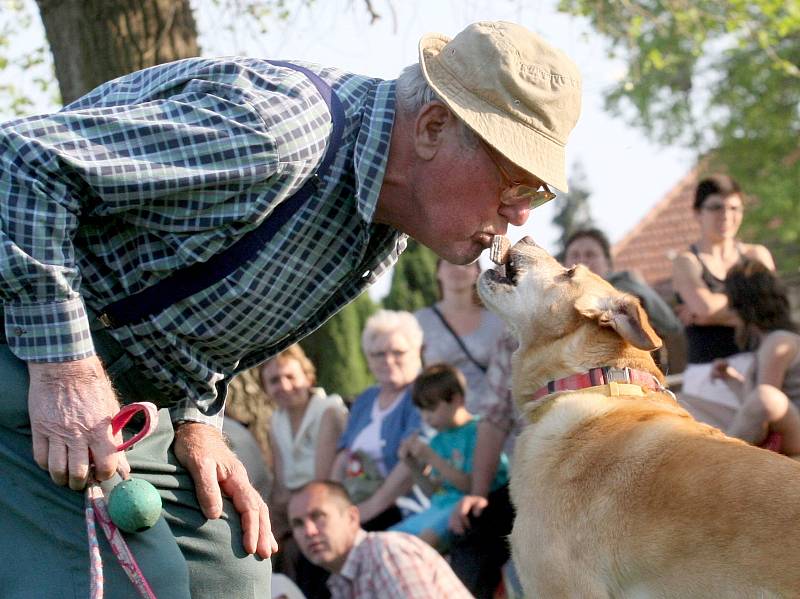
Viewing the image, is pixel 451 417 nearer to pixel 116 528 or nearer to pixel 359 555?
pixel 359 555

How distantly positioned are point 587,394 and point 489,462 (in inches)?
77.8

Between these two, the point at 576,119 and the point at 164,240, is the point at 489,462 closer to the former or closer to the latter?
the point at 576,119

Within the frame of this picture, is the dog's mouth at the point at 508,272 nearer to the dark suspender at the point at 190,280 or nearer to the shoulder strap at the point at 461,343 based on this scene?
the dark suspender at the point at 190,280

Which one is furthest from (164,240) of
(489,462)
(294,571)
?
(294,571)

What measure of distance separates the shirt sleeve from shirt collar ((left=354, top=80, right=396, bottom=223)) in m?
0.29

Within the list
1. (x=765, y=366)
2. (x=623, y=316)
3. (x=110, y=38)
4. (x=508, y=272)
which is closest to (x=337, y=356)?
(x=110, y=38)

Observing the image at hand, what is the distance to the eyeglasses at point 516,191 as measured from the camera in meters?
3.11

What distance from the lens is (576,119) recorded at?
10.6ft

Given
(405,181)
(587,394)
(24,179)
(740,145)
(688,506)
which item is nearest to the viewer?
(24,179)

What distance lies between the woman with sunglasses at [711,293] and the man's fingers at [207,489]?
4.02 metres

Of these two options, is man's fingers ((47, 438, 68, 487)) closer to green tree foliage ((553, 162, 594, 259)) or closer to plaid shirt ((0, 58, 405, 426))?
plaid shirt ((0, 58, 405, 426))

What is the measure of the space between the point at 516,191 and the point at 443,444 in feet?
11.3

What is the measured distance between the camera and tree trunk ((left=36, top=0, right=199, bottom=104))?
22.4 ft

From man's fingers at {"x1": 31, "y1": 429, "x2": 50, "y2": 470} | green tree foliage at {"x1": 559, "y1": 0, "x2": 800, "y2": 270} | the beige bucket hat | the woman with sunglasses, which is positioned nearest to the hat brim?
the beige bucket hat
